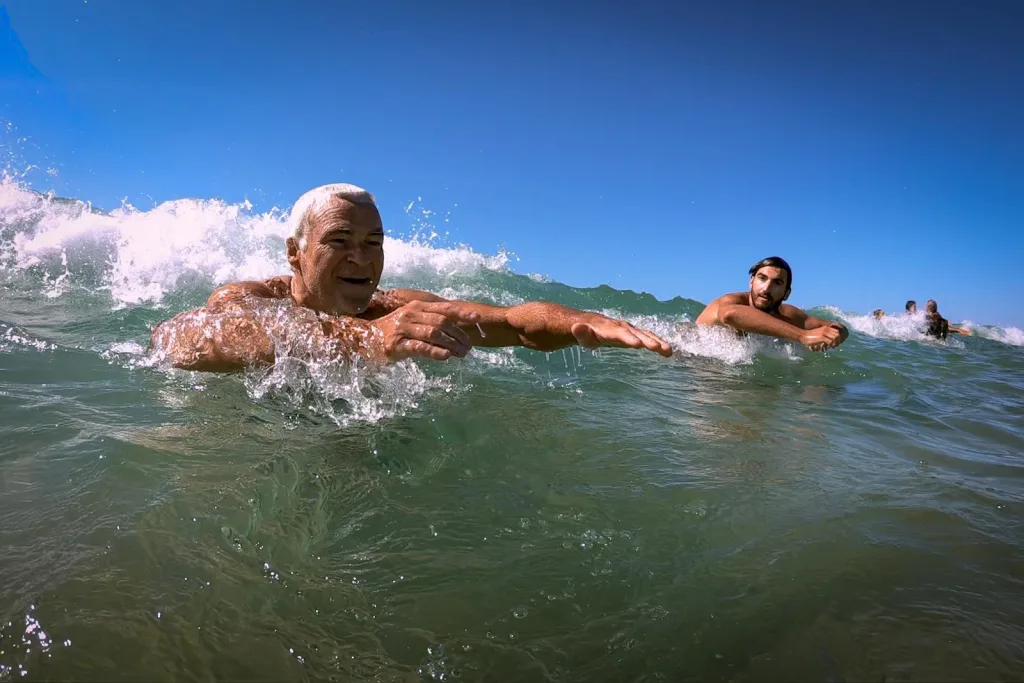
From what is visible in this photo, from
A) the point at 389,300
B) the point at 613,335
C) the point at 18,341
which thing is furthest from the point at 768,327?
the point at 18,341

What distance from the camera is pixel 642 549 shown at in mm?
1768

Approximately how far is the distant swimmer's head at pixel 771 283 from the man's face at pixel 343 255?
580 centimetres

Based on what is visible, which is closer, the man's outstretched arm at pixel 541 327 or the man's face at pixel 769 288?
the man's outstretched arm at pixel 541 327

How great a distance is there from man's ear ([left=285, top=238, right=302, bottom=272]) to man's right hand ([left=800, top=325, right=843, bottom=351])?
505cm

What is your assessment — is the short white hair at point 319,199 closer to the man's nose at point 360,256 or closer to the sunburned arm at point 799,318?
the man's nose at point 360,256

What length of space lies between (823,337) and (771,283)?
164cm

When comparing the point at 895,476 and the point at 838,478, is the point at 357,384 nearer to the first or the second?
the point at 838,478

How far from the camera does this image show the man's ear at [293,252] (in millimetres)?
3553

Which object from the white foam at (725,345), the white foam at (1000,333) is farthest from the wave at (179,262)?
the white foam at (1000,333)

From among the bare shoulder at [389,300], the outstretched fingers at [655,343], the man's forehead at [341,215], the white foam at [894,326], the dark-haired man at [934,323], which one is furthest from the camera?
the white foam at [894,326]

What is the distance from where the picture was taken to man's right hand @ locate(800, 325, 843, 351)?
20.1ft

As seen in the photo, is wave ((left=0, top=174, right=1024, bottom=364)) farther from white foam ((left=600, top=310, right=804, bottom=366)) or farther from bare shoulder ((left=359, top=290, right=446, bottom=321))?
bare shoulder ((left=359, top=290, right=446, bottom=321))

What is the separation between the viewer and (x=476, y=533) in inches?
72.3

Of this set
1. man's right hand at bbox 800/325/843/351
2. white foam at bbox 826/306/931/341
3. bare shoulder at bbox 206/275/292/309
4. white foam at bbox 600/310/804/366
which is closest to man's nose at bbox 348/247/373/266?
bare shoulder at bbox 206/275/292/309
